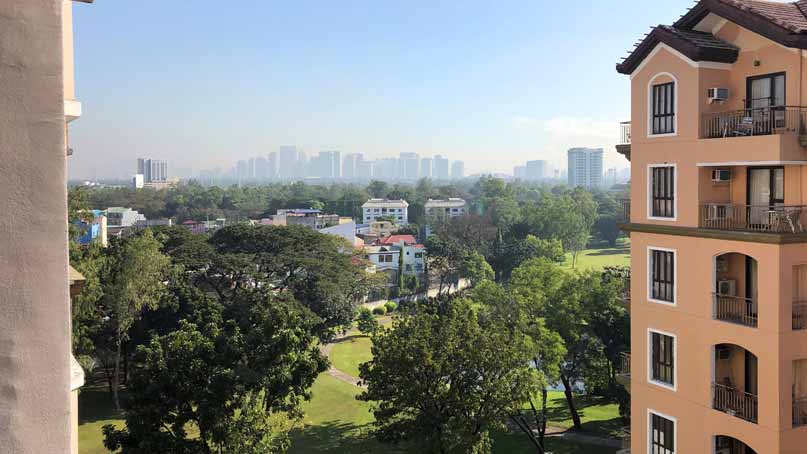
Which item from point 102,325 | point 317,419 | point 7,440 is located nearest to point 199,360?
point 317,419

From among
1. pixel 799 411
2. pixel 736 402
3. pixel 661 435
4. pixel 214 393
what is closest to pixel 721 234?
pixel 736 402

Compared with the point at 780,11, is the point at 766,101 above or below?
below

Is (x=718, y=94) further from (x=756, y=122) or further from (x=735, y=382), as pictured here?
(x=735, y=382)

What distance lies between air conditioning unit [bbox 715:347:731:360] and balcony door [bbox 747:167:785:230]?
183cm

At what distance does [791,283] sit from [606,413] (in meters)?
15.3

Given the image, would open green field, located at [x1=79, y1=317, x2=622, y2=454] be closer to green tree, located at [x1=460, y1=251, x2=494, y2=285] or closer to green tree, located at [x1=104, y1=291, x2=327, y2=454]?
green tree, located at [x1=104, y1=291, x2=327, y2=454]

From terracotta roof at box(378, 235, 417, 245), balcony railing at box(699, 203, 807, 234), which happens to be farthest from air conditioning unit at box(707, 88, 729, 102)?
terracotta roof at box(378, 235, 417, 245)

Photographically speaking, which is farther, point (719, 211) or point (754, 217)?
point (719, 211)

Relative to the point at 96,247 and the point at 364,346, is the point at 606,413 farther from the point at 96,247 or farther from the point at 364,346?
the point at 96,247

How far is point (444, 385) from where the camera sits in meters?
16.1

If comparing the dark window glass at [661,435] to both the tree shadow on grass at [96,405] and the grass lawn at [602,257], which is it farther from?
the grass lawn at [602,257]

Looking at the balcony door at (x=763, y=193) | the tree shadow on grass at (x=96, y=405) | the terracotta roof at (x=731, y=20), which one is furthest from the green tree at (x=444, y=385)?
the tree shadow on grass at (x=96, y=405)

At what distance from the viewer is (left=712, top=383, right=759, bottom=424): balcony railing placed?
9359 mm

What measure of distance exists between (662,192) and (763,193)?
4.66 feet
